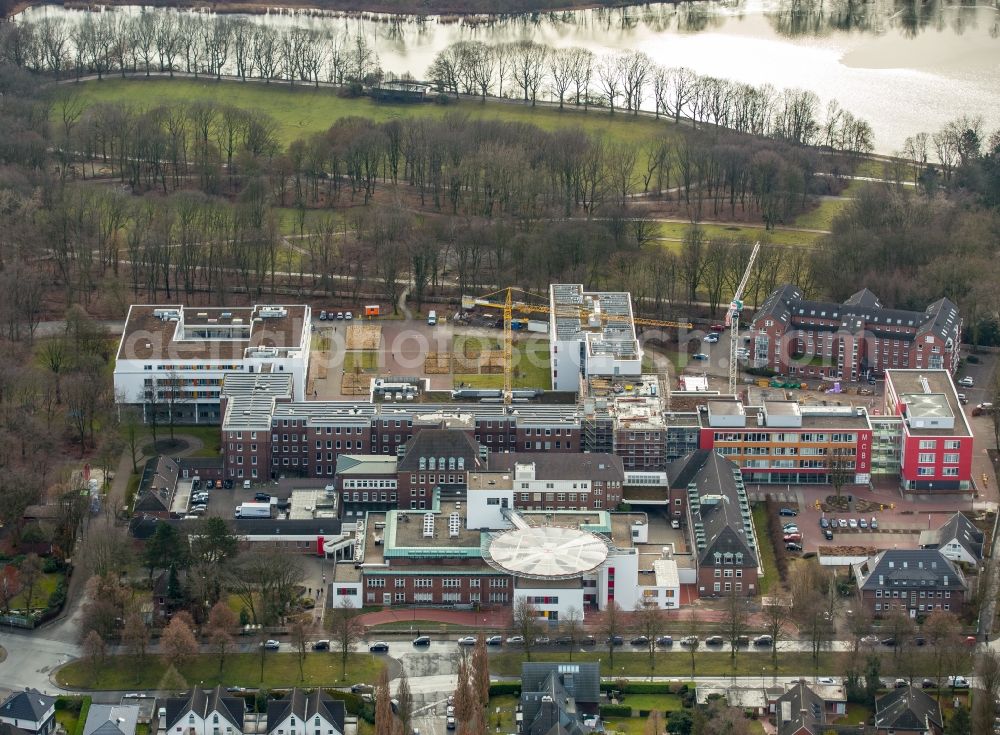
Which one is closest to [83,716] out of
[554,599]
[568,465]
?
[554,599]

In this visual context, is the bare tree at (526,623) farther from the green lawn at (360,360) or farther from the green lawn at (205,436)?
the green lawn at (360,360)

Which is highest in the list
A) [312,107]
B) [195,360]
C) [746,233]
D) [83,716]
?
[312,107]

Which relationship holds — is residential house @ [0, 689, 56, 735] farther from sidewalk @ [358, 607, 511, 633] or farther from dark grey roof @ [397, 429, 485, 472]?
dark grey roof @ [397, 429, 485, 472]

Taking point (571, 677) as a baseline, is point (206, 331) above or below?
above

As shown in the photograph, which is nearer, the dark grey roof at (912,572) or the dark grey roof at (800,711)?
the dark grey roof at (800,711)

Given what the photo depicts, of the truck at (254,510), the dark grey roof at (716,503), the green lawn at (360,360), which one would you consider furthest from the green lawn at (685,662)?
the green lawn at (360,360)

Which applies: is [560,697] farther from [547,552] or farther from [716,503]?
[716,503]

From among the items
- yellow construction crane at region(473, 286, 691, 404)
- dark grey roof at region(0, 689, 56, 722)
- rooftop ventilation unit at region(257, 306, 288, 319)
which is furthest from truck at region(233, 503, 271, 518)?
rooftop ventilation unit at region(257, 306, 288, 319)
